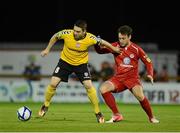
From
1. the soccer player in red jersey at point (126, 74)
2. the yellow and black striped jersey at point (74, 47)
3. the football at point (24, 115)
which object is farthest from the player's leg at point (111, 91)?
the football at point (24, 115)

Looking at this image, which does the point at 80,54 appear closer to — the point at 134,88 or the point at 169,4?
the point at 134,88

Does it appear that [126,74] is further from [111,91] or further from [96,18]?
[96,18]

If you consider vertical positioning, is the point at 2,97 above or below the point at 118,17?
below

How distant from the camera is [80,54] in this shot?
15578 millimetres

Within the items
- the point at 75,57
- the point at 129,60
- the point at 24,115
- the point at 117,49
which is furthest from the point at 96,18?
the point at 24,115

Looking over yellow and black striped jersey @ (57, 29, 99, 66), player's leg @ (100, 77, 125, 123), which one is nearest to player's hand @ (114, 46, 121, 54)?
yellow and black striped jersey @ (57, 29, 99, 66)

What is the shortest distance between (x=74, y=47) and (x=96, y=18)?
34.2m

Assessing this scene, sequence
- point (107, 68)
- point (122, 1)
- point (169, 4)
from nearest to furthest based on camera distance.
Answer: point (107, 68), point (122, 1), point (169, 4)

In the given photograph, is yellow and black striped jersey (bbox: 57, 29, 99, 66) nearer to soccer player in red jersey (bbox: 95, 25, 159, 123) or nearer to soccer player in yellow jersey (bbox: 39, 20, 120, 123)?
soccer player in yellow jersey (bbox: 39, 20, 120, 123)

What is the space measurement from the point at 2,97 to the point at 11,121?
518 inches

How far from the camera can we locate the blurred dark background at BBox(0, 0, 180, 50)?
47375mm

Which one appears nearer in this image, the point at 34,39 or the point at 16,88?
the point at 16,88

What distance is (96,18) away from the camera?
49.5 metres

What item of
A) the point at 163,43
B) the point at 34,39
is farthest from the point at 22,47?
the point at 163,43
